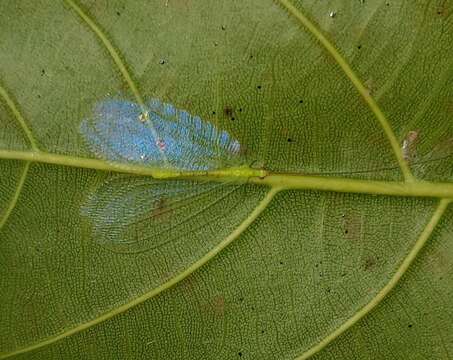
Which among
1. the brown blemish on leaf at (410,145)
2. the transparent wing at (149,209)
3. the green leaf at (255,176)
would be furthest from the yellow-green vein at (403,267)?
the transparent wing at (149,209)

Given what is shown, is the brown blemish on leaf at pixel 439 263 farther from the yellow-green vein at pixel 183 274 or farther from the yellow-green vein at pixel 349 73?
the yellow-green vein at pixel 183 274

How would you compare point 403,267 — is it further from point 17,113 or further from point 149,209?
point 17,113

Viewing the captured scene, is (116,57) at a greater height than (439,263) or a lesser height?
greater

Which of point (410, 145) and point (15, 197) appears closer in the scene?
point (410, 145)

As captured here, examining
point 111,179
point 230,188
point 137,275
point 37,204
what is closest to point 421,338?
point 230,188

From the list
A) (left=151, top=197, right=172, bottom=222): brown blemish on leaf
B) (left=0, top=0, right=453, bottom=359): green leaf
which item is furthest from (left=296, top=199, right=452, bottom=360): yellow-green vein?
(left=151, top=197, right=172, bottom=222): brown blemish on leaf

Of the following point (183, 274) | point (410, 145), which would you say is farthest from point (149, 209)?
point (410, 145)

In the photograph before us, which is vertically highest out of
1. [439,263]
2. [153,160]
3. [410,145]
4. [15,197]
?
[15,197]
